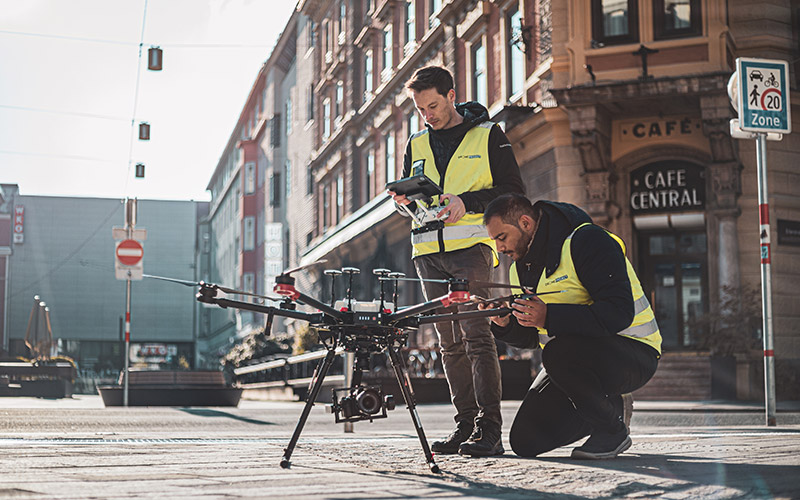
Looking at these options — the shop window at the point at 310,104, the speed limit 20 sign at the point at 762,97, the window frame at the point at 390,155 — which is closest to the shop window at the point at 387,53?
A: the window frame at the point at 390,155

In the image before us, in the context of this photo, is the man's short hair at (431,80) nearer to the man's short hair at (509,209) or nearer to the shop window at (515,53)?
the man's short hair at (509,209)

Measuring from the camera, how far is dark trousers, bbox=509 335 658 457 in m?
4.16

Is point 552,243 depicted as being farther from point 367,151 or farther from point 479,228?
point 367,151

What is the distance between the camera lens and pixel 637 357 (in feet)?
14.2

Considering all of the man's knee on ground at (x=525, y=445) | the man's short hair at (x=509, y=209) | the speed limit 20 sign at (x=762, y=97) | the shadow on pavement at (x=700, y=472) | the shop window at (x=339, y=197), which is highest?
the shop window at (x=339, y=197)

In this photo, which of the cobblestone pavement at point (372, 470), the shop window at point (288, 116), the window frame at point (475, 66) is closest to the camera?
the cobblestone pavement at point (372, 470)

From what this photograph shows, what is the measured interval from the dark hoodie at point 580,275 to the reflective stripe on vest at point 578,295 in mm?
26

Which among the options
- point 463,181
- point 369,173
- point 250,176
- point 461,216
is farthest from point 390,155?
point 250,176

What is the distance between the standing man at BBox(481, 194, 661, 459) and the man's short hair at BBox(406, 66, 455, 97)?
1038 millimetres

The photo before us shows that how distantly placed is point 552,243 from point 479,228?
76cm

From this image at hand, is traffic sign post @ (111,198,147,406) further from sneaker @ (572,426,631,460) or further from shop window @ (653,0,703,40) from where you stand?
sneaker @ (572,426,631,460)

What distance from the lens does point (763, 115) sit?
31.2ft

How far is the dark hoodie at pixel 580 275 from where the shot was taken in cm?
409

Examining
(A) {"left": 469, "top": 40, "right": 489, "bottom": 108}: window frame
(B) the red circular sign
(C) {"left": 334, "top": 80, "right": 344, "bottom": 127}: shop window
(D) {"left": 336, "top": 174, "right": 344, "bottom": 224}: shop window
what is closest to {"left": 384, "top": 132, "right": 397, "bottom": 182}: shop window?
(D) {"left": 336, "top": 174, "right": 344, "bottom": 224}: shop window
